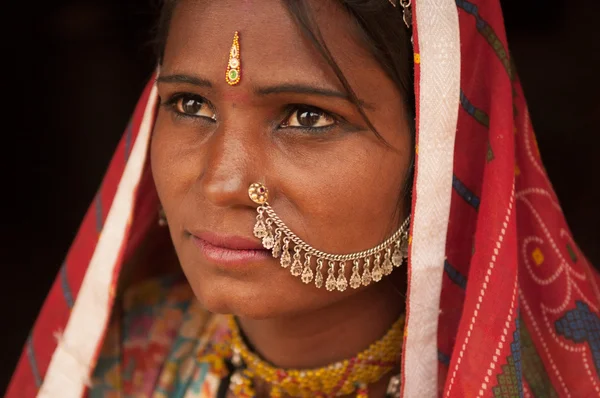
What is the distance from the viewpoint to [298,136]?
1.34 metres

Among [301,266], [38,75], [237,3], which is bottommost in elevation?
[38,75]

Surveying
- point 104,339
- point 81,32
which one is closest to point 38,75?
point 81,32

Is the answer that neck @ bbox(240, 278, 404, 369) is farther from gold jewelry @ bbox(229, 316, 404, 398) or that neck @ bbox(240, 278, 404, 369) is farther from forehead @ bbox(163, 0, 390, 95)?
forehead @ bbox(163, 0, 390, 95)

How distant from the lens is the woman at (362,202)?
1307 mm

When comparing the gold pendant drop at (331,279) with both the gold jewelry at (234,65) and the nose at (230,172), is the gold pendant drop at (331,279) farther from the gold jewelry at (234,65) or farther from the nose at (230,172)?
the gold jewelry at (234,65)

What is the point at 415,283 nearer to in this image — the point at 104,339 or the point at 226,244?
the point at 226,244

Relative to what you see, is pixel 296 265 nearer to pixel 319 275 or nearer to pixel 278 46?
pixel 319 275

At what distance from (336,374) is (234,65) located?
622mm

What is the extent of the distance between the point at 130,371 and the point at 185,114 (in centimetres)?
57

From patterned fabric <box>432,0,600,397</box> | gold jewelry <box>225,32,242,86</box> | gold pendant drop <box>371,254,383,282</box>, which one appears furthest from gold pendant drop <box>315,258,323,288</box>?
gold jewelry <box>225,32,242,86</box>

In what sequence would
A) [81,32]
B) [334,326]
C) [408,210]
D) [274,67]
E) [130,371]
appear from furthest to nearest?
[81,32], [130,371], [334,326], [408,210], [274,67]

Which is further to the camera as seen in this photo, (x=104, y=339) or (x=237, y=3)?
(x=104, y=339)

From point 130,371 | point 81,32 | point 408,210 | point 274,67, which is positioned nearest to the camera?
point 274,67

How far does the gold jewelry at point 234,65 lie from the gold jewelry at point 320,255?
6.8 inches
